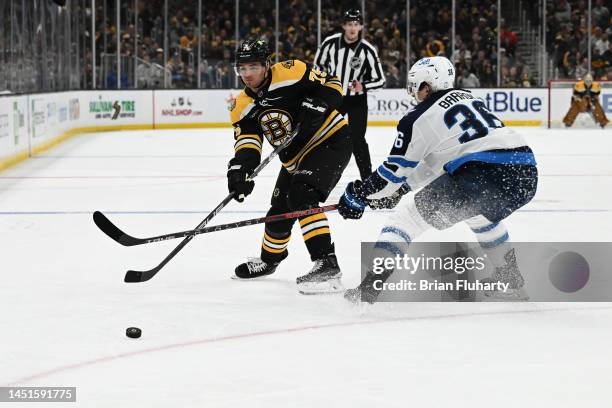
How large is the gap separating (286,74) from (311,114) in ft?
0.60

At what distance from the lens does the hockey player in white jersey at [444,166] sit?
11.0 ft

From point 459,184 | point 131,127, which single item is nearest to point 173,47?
point 131,127

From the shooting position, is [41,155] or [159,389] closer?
[159,389]

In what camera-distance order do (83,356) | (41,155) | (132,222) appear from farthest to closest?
(41,155), (132,222), (83,356)

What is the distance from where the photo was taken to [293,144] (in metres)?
4.07

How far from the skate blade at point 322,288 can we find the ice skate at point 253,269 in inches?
13.4

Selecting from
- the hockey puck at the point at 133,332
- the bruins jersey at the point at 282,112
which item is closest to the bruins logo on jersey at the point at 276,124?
the bruins jersey at the point at 282,112

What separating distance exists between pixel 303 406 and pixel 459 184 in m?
1.24

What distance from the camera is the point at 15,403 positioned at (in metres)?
2.46

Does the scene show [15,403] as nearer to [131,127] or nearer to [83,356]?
[83,356]

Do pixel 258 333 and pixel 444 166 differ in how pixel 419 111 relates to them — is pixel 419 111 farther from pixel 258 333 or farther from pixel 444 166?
pixel 258 333

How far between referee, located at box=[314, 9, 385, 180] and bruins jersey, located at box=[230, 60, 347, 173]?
290 cm

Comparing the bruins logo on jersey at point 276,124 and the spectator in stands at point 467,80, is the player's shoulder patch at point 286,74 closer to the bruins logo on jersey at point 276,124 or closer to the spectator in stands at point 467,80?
the bruins logo on jersey at point 276,124

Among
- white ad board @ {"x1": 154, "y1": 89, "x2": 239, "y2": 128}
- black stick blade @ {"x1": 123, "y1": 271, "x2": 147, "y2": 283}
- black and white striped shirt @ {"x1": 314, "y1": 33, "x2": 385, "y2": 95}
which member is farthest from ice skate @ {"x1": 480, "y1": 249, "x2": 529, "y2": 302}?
white ad board @ {"x1": 154, "y1": 89, "x2": 239, "y2": 128}
